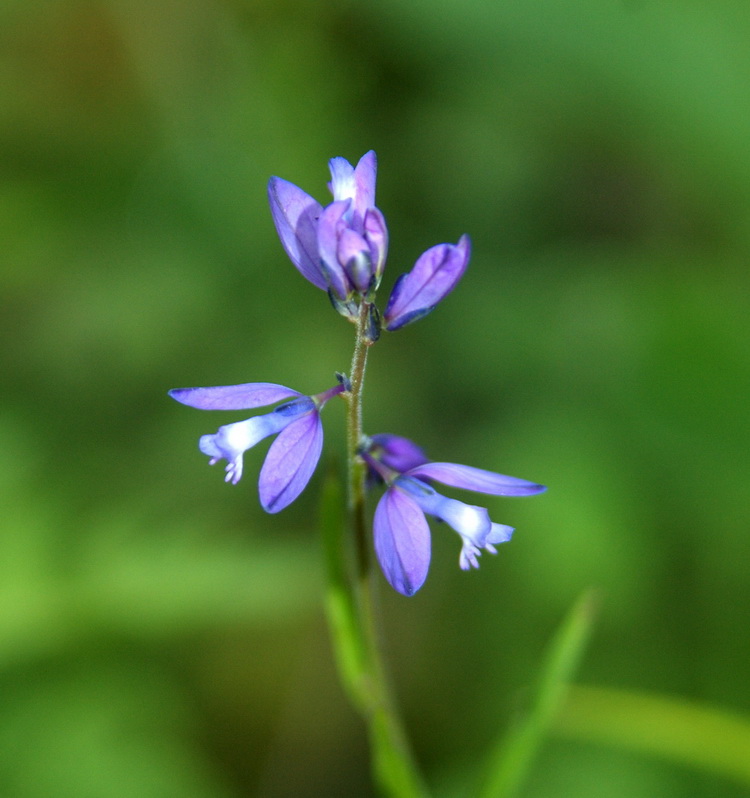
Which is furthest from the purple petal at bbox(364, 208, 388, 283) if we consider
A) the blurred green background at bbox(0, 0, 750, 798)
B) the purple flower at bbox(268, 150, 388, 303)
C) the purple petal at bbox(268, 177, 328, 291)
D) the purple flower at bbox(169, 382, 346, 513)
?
the blurred green background at bbox(0, 0, 750, 798)

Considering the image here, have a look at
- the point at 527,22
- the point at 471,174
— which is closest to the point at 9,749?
the point at 471,174

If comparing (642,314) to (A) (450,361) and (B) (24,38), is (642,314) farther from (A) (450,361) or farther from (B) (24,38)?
(B) (24,38)

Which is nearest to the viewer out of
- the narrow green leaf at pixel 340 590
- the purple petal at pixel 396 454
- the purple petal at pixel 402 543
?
the purple petal at pixel 402 543

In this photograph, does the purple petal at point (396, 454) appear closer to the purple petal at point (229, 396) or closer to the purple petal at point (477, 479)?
the purple petal at point (477, 479)

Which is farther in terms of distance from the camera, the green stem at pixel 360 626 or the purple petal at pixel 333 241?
the green stem at pixel 360 626

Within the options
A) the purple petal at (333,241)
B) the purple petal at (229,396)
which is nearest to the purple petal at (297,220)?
the purple petal at (333,241)

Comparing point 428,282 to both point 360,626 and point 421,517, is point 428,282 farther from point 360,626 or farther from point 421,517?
point 360,626
